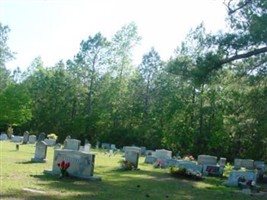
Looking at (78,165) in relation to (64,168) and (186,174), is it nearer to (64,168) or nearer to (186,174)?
(64,168)

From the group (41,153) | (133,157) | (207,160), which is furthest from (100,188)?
(207,160)

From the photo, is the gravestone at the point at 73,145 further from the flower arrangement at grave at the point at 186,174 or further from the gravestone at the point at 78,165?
the gravestone at the point at 78,165

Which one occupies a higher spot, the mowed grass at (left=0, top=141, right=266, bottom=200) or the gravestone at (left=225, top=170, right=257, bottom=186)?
the gravestone at (left=225, top=170, right=257, bottom=186)

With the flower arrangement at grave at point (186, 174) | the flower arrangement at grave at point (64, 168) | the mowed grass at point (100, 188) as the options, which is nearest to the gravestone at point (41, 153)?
the mowed grass at point (100, 188)

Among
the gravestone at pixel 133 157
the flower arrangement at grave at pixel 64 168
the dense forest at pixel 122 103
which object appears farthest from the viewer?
the dense forest at pixel 122 103

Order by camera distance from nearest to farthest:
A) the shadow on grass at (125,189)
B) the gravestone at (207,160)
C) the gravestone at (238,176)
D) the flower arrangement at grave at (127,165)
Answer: the shadow on grass at (125,189)
the gravestone at (238,176)
the flower arrangement at grave at (127,165)
the gravestone at (207,160)

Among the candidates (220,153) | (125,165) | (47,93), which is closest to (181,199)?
(125,165)

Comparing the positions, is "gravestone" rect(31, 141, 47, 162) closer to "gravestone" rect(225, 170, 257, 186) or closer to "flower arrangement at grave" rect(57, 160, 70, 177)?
"flower arrangement at grave" rect(57, 160, 70, 177)

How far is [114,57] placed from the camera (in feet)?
164

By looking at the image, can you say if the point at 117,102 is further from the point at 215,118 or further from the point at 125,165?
the point at 125,165

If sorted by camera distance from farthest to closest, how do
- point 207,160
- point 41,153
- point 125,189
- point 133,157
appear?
point 207,160
point 133,157
point 41,153
point 125,189

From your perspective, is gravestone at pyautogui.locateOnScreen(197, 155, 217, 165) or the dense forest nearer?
gravestone at pyautogui.locateOnScreen(197, 155, 217, 165)

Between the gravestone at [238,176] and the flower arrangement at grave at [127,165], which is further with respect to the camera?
the flower arrangement at grave at [127,165]

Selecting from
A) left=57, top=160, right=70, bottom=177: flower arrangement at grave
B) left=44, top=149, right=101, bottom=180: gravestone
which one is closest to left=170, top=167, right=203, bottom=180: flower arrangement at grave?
left=44, top=149, right=101, bottom=180: gravestone
